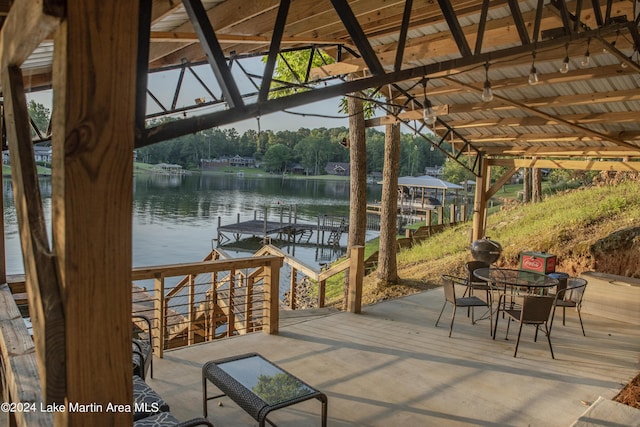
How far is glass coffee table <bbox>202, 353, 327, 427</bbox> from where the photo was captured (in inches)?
108

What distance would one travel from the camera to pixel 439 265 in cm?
1034

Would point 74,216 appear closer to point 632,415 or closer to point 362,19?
point 632,415

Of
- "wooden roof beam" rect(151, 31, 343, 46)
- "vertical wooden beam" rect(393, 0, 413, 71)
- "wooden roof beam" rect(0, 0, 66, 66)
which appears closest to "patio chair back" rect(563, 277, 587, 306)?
"vertical wooden beam" rect(393, 0, 413, 71)

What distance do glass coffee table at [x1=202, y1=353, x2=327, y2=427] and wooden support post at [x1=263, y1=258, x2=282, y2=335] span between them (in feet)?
4.86

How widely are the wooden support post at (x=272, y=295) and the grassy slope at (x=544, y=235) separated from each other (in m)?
3.59

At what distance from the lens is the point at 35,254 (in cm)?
118

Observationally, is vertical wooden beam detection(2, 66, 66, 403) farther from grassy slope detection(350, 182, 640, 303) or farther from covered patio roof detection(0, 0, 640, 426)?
grassy slope detection(350, 182, 640, 303)

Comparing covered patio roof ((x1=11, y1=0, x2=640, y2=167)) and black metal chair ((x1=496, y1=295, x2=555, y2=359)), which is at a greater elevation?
covered patio roof ((x1=11, y1=0, x2=640, y2=167))

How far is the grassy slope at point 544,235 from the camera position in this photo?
8.77 m

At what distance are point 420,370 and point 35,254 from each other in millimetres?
3872

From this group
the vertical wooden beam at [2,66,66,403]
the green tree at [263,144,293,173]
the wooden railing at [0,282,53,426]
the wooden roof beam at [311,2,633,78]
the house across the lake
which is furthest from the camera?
the house across the lake

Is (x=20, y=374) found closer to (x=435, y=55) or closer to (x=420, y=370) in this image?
(x=420, y=370)

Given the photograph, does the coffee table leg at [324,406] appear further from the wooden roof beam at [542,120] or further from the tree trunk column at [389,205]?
the tree trunk column at [389,205]

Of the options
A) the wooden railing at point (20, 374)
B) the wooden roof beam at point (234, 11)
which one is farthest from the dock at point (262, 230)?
the wooden railing at point (20, 374)
